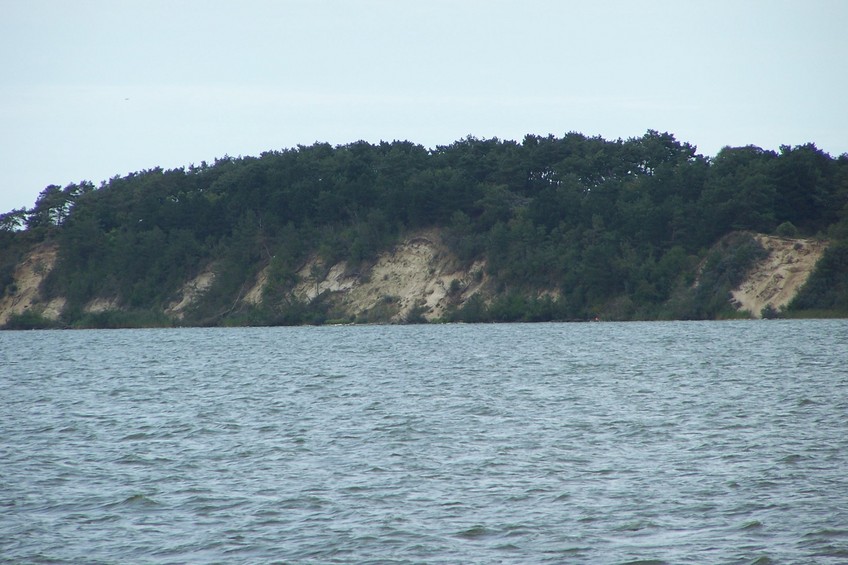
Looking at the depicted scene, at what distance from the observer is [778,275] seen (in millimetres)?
86000

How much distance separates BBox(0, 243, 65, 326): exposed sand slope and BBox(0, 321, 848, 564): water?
283ft

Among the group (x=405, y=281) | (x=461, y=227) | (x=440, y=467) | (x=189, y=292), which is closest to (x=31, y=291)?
(x=189, y=292)

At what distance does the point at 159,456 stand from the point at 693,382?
65.9 ft

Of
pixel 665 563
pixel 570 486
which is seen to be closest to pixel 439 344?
pixel 570 486

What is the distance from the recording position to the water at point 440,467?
1466cm

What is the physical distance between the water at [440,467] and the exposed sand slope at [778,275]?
1794 inches

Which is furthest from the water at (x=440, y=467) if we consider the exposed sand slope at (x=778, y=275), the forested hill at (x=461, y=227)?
the forested hill at (x=461, y=227)

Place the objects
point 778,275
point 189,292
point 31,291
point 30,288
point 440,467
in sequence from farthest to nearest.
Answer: point 30,288 < point 31,291 < point 189,292 < point 778,275 < point 440,467

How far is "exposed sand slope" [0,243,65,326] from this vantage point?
12388cm

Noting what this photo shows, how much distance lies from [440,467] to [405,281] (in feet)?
287

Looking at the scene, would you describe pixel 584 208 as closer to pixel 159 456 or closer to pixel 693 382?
pixel 693 382

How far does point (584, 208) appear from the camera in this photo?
105 metres

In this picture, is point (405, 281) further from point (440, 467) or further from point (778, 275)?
point (440, 467)

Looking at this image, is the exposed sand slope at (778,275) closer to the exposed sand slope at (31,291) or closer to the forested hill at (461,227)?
the forested hill at (461,227)
